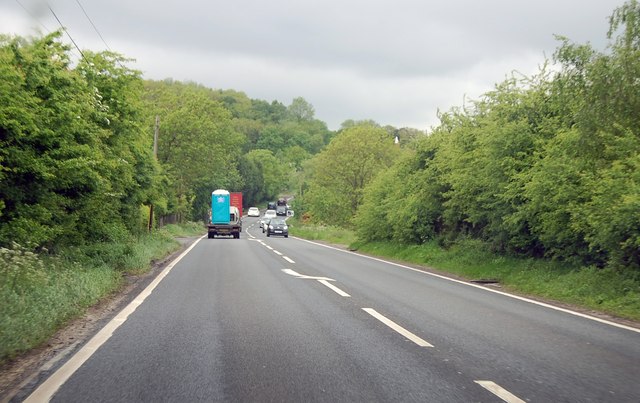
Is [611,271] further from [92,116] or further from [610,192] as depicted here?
[92,116]

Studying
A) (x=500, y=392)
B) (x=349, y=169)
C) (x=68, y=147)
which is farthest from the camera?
(x=349, y=169)

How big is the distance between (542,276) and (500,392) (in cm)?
1023

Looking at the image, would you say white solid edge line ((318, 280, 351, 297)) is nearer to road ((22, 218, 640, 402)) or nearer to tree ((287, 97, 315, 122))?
road ((22, 218, 640, 402))

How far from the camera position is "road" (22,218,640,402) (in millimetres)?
5078

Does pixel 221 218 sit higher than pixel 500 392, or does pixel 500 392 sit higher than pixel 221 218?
pixel 221 218

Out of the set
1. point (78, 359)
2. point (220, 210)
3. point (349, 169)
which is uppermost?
point (349, 169)

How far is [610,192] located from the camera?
477 inches

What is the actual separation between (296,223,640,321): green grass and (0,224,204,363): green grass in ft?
29.5

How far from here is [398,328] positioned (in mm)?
8148

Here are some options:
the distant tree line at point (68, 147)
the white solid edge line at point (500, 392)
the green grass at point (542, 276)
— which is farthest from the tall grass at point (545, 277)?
the distant tree line at point (68, 147)

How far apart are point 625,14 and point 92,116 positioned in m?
12.4

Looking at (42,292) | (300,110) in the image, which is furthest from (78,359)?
(300,110)

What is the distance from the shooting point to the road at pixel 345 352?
508cm

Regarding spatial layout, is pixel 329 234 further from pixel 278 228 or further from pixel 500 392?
pixel 500 392
